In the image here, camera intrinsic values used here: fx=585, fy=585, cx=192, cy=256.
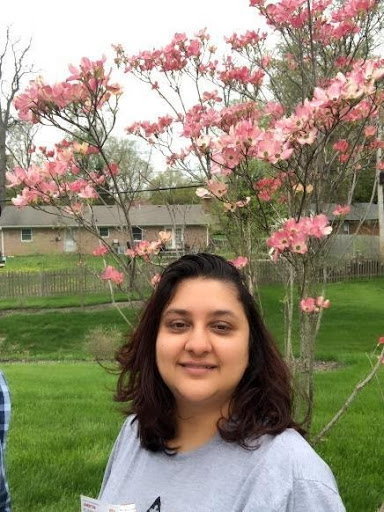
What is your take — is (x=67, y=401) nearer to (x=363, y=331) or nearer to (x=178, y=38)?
(x=178, y=38)

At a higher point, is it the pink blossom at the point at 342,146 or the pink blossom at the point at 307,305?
the pink blossom at the point at 342,146

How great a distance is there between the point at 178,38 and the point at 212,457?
2674mm

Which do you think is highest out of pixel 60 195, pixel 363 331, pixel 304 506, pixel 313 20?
pixel 313 20

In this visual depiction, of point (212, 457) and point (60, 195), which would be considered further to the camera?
point (60, 195)

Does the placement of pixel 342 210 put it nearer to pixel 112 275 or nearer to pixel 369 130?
pixel 369 130

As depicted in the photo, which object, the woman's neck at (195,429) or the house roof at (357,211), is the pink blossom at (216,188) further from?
the woman's neck at (195,429)

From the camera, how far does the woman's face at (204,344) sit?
115cm

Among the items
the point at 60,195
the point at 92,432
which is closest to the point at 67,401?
the point at 92,432

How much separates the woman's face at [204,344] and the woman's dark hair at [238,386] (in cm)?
3

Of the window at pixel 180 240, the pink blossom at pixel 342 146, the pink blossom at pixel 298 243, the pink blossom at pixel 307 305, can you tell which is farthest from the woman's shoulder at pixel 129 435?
the window at pixel 180 240

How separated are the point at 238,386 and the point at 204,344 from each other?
0.15 meters

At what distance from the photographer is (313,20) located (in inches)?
118

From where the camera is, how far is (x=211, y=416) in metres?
1.21

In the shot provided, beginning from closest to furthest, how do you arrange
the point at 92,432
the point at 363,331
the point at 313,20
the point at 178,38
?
the point at 313,20
the point at 178,38
the point at 92,432
the point at 363,331
